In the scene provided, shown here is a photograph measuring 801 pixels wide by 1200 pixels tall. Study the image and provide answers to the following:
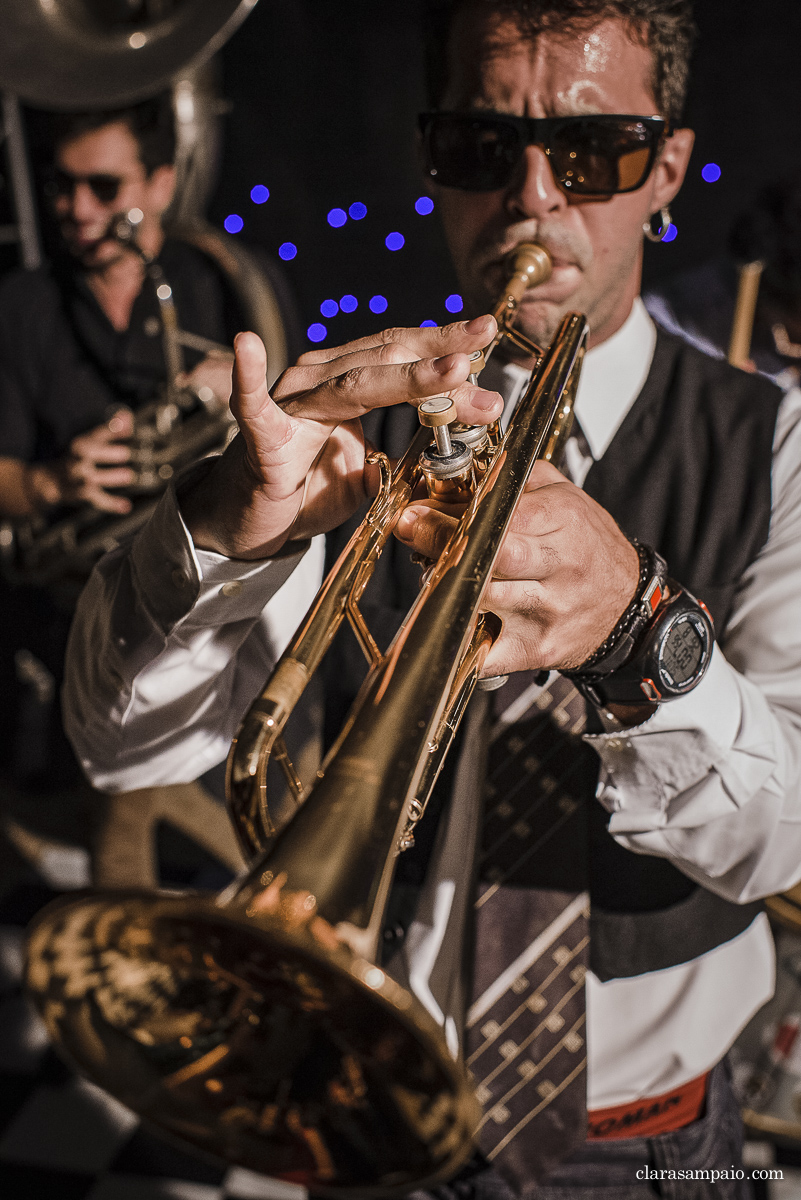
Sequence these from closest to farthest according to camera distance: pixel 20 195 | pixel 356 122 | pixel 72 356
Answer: pixel 72 356 < pixel 356 122 < pixel 20 195

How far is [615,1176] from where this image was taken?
971mm

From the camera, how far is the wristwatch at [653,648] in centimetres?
72

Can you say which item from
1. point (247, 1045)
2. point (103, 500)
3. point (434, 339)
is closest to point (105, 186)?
point (103, 500)

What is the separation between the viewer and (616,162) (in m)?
0.85

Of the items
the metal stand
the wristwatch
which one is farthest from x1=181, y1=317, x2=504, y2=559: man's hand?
the metal stand

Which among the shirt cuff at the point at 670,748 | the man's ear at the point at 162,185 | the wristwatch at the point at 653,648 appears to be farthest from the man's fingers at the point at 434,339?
the man's ear at the point at 162,185

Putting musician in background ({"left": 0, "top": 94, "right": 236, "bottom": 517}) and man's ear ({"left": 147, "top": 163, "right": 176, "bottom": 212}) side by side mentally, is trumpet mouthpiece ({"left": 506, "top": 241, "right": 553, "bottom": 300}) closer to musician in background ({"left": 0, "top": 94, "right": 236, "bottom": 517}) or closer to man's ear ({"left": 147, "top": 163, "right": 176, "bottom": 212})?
musician in background ({"left": 0, "top": 94, "right": 236, "bottom": 517})

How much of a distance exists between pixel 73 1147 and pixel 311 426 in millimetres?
1898

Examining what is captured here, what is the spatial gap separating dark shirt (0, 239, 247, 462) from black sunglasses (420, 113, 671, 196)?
1524 millimetres

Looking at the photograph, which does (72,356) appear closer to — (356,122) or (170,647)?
(356,122)

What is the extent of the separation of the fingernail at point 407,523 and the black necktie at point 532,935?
1.01ft

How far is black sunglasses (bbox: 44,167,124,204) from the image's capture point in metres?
2.13

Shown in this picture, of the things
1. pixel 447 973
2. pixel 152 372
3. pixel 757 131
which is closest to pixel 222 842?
pixel 152 372

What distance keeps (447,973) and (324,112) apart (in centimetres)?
257
